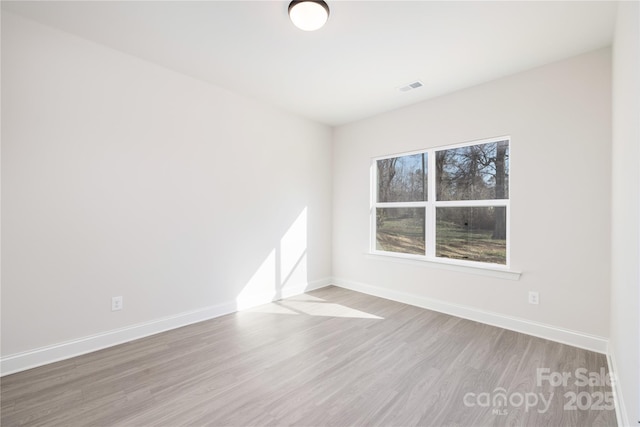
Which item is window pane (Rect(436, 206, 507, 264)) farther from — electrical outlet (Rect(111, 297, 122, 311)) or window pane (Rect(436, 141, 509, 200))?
electrical outlet (Rect(111, 297, 122, 311))

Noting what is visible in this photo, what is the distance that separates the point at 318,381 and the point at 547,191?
2756 mm

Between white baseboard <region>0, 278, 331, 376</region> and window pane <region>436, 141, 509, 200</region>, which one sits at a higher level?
window pane <region>436, 141, 509, 200</region>

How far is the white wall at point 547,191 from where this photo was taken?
8.08ft

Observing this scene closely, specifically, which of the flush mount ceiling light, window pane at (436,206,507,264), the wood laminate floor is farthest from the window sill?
the flush mount ceiling light

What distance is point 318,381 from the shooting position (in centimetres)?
203

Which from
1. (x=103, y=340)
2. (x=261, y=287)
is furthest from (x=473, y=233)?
(x=103, y=340)

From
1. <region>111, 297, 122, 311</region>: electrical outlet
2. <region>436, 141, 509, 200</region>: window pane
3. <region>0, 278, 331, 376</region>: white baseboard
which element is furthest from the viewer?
<region>436, 141, 509, 200</region>: window pane

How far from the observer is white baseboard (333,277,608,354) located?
2480mm

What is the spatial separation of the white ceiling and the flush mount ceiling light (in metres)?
0.10

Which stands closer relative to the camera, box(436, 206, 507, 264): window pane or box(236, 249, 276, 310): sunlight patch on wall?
box(436, 206, 507, 264): window pane

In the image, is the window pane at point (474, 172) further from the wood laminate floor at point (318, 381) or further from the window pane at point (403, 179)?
the wood laminate floor at point (318, 381)

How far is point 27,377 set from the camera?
2061 mm

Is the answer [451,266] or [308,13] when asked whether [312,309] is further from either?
[308,13]

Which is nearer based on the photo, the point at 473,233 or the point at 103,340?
the point at 103,340
